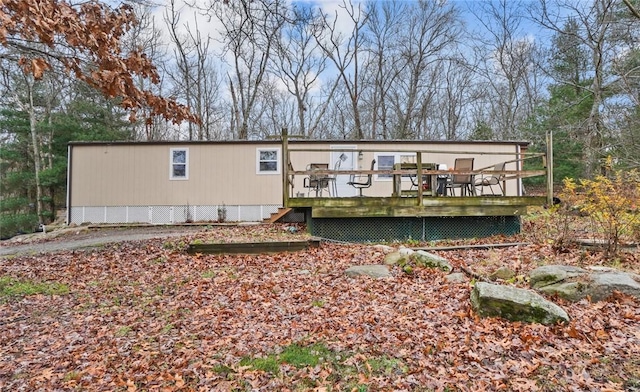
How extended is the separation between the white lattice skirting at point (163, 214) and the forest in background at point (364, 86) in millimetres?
4106

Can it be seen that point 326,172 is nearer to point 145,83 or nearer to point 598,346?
point 598,346

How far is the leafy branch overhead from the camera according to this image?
4.51 metres

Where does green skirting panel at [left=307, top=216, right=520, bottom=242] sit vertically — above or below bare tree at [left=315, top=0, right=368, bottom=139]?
below

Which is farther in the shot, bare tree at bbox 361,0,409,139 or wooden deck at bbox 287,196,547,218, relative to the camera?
bare tree at bbox 361,0,409,139

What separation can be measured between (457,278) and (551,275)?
103 cm

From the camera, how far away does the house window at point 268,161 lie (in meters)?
13.0

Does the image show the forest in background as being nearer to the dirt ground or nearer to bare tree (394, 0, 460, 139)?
bare tree (394, 0, 460, 139)

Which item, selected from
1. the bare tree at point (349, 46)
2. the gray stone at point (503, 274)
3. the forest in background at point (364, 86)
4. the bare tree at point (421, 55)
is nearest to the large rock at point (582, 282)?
the gray stone at point (503, 274)

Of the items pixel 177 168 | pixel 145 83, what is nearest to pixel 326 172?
pixel 177 168

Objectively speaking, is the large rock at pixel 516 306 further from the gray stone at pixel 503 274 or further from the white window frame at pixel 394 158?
the white window frame at pixel 394 158

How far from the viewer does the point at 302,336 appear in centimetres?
347

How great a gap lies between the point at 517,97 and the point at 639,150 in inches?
498

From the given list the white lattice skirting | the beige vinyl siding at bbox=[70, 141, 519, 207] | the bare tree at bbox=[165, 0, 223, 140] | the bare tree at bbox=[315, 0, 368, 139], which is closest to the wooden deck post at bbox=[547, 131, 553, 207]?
the beige vinyl siding at bbox=[70, 141, 519, 207]

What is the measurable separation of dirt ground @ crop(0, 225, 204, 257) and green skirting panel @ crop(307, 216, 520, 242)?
417 cm
